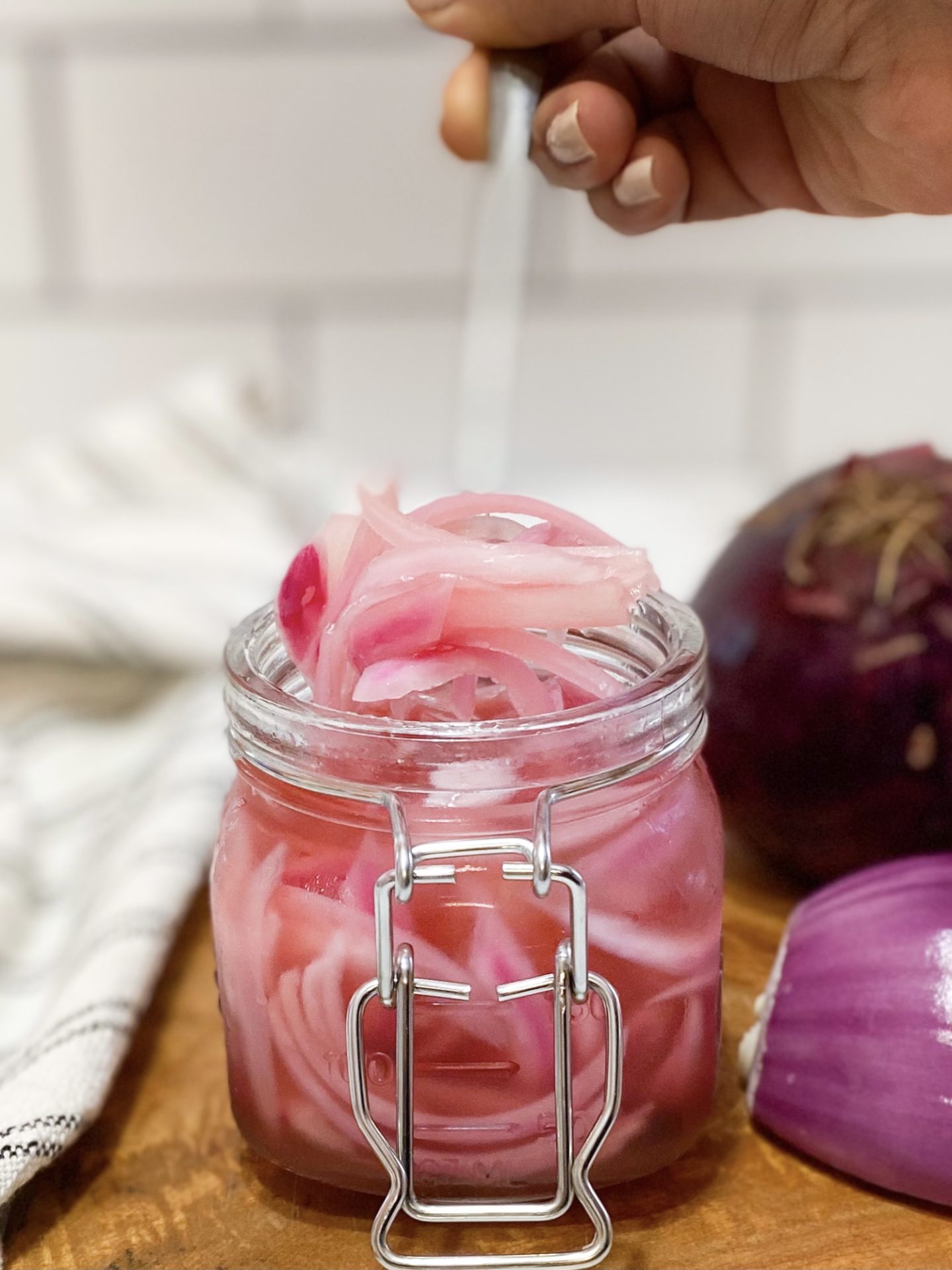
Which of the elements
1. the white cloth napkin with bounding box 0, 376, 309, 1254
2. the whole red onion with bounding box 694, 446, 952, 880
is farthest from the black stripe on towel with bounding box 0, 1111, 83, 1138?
the whole red onion with bounding box 694, 446, 952, 880

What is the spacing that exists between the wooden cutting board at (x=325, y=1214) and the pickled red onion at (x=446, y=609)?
16 centimetres

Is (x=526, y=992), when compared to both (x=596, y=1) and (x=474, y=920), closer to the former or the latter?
(x=474, y=920)

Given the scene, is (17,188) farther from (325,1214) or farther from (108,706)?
(325,1214)

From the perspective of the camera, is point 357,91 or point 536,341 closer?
point 357,91

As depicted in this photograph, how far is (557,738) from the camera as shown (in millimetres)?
376

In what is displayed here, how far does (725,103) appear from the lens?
609 millimetres

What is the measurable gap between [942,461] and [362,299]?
0.92 metres

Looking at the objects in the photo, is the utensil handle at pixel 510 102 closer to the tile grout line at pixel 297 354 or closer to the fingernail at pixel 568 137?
the fingernail at pixel 568 137

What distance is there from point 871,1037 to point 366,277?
1.11 m

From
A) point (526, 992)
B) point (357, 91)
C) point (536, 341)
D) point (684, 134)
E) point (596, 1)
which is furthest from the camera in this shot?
point (536, 341)

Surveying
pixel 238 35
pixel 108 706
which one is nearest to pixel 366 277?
pixel 238 35

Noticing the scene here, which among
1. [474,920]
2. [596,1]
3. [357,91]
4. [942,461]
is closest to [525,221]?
[596,1]

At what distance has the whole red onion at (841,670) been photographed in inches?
21.0

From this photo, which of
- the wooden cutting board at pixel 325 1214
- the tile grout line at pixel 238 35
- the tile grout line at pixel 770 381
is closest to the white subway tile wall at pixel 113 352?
the tile grout line at pixel 238 35
